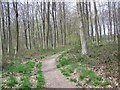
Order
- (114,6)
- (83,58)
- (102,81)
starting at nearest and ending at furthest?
(102,81), (83,58), (114,6)

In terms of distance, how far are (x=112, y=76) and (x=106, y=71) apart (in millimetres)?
1045

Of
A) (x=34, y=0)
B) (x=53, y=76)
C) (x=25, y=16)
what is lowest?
(x=53, y=76)

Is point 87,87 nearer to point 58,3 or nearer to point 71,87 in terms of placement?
point 71,87

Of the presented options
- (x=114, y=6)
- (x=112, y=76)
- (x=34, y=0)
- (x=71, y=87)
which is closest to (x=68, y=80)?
(x=71, y=87)

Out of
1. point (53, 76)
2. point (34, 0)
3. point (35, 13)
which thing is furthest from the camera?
point (35, 13)

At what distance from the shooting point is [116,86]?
34.2 feet

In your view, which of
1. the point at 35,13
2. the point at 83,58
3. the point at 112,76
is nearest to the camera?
the point at 112,76

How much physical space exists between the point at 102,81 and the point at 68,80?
1673 mm

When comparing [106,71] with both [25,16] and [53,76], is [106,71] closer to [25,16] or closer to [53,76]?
[53,76]

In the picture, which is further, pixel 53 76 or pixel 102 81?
pixel 53 76

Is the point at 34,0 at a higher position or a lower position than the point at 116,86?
higher

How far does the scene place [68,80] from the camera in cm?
1166

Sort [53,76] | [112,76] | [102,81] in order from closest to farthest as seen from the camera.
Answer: [102,81] < [112,76] < [53,76]

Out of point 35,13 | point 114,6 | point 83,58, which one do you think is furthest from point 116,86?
point 35,13
